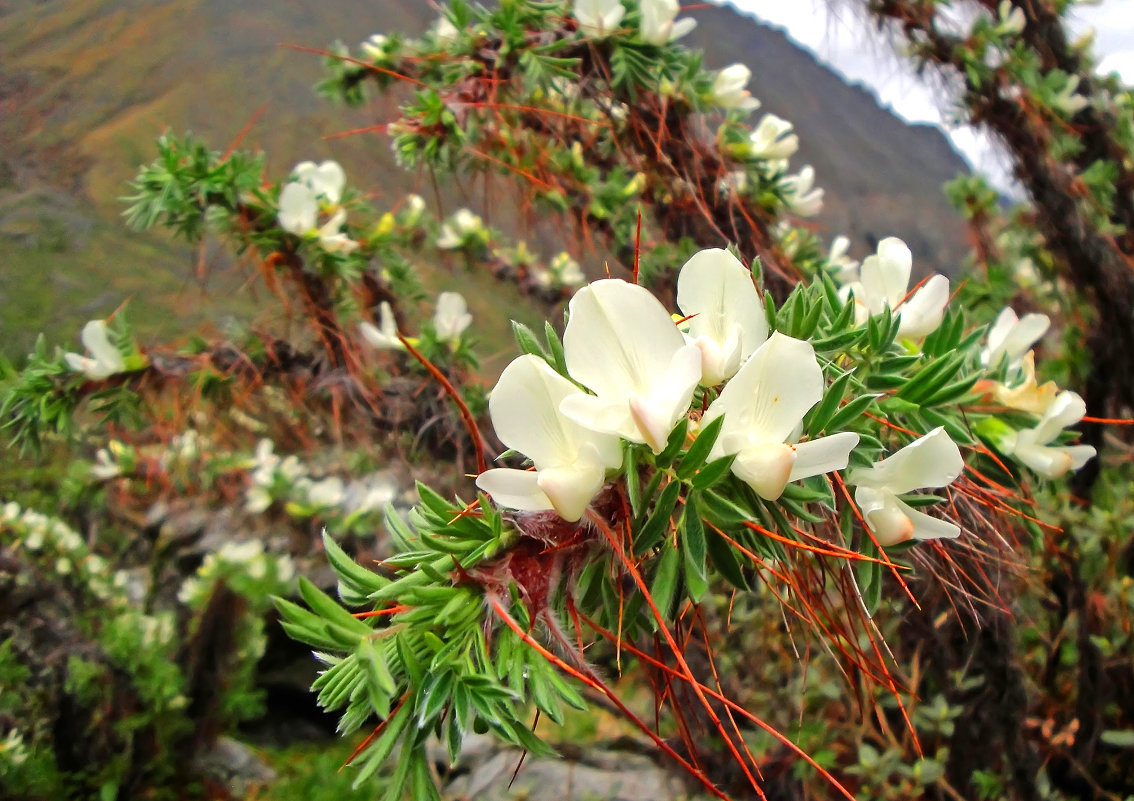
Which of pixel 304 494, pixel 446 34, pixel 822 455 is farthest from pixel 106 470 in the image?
pixel 822 455

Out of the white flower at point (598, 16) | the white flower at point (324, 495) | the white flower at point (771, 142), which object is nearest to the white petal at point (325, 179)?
the white flower at point (598, 16)

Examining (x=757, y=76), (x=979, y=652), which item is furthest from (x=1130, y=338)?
(x=757, y=76)

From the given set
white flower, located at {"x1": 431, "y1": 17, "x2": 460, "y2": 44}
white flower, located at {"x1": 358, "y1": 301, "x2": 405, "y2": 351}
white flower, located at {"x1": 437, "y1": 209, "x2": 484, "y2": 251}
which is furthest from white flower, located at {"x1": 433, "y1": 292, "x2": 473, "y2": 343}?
white flower, located at {"x1": 437, "y1": 209, "x2": 484, "y2": 251}

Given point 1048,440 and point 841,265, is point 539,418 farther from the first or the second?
point 841,265

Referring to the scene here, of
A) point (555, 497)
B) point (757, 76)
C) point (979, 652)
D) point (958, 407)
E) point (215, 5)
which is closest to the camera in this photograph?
point (555, 497)

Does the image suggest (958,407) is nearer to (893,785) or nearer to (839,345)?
(839,345)

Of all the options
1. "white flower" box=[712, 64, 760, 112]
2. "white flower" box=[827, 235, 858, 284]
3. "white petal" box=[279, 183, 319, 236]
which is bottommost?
"white petal" box=[279, 183, 319, 236]

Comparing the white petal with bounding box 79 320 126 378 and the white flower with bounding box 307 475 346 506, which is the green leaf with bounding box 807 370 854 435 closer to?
the white petal with bounding box 79 320 126 378
